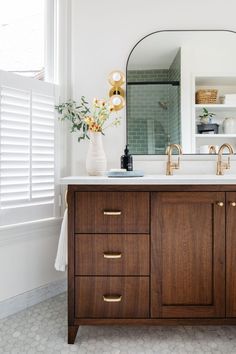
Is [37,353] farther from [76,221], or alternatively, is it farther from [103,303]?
[76,221]

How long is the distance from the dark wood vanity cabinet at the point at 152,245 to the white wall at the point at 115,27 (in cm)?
72

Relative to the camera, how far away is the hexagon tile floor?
1.48 meters

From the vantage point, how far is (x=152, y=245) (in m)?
1.47

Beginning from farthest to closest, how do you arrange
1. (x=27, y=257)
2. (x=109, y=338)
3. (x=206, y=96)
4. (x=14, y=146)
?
(x=206, y=96), (x=27, y=257), (x=14, y=146), (x=109, y=338)

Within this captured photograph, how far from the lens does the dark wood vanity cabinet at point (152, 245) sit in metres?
1.47

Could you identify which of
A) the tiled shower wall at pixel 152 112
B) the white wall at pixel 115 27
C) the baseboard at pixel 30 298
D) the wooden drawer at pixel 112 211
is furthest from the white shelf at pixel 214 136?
the baseboard at pixel 30 298

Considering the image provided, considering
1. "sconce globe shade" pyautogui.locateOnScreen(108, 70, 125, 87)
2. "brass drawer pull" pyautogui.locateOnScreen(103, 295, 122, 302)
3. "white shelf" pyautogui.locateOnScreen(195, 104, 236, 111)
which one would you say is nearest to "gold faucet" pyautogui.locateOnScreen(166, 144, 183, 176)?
"white shelf" pyautogui.locateOnScreen(195, 104, 236, 111)

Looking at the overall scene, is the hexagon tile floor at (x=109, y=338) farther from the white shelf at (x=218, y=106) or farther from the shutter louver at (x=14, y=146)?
the white shelf at (x=218, y=106)

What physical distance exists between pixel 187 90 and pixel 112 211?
1.16 meters

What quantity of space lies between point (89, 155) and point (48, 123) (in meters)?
0.41

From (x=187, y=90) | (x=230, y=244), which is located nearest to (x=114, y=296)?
(x=230, y=244)

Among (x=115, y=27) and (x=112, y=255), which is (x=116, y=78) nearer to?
(x=115, y=27)

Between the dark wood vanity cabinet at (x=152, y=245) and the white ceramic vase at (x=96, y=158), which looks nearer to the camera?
the dark wood vanity cabinet at (x=152, y=245)

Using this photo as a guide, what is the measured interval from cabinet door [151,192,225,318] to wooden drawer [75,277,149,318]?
0.06 meters
